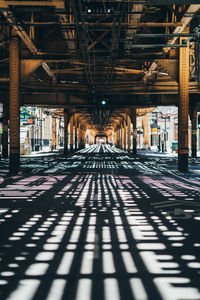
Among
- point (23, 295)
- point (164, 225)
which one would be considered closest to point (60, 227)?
point (164, 225)

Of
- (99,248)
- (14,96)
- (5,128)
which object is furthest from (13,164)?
(5,128)

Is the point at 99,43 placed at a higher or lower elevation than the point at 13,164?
higher

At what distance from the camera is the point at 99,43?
18.3m

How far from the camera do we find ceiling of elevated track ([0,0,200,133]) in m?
12.9

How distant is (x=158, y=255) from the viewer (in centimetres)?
489

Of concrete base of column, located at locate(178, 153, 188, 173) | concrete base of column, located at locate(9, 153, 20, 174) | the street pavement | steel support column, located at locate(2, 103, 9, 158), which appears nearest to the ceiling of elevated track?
steel support column, located at locate(2, 103, 9, 158)

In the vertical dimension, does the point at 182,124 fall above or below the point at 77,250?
above

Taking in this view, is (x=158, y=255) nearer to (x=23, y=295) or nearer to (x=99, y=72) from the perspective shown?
(x=23, y=295)

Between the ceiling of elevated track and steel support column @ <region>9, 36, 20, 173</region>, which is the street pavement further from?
steel support column @ <region>9, 36, 20, 173</region>

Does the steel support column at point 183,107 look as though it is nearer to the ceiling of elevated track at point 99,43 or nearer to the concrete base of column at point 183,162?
the concrete base of column at point 183,162

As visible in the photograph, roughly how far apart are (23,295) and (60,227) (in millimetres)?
2946

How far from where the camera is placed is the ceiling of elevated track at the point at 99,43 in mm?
→ 12919

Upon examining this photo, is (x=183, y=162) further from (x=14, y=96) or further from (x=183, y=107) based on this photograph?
(x=14, y=96)

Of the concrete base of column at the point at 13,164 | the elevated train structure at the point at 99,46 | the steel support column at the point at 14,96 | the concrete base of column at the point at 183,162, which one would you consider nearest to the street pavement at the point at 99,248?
the elevated train structure at the point at 99,46
